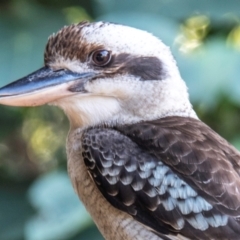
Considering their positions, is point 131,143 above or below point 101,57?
below

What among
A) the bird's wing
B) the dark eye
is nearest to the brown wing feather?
the bird's wing

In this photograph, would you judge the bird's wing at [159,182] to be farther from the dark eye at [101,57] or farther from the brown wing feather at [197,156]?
the dark eye at [101,57]

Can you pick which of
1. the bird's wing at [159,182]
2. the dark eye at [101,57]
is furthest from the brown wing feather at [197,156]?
the dark eye at [101,57]

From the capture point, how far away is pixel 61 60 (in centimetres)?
274

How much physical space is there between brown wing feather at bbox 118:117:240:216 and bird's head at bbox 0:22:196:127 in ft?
0.25

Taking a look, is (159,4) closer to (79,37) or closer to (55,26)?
(55,26)

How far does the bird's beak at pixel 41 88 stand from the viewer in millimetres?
2691

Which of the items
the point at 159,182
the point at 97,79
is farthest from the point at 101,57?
the point at 159,182

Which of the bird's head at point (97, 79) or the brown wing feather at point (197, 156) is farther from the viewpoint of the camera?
the bird's head at point (97, 79)

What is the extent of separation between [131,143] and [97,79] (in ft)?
0.72

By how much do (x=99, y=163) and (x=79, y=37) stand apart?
15.3 inches

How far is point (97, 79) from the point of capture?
273 cm

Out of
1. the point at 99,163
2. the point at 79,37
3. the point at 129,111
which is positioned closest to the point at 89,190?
the point at 99,163

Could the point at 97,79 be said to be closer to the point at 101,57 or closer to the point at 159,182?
the point at 101,57
